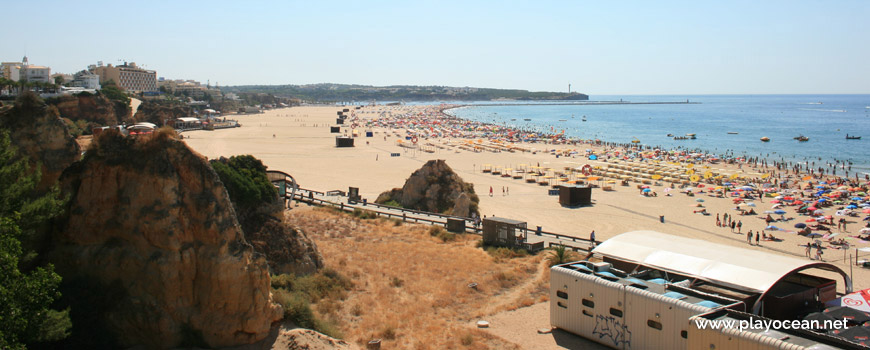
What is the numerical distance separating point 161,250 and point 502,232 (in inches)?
561

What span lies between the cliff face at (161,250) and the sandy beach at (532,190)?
25.4ft

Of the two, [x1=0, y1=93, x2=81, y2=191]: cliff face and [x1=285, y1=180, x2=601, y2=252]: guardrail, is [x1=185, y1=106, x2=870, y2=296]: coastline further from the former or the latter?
[x1=0, y1=93, x2=81, y2=191]: cliff face

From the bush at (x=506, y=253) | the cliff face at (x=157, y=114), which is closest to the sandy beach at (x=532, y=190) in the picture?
the bush at (x=506, y=253)

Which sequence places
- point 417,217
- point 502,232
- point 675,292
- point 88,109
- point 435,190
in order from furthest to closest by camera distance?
point 88,109 → point 435,190 → point 417,217 → point 502,232 → point 675,292

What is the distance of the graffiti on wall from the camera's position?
43.4 ft

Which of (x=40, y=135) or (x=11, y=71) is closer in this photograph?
A: (x=40, y=135)

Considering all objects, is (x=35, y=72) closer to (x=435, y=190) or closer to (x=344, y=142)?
(x=344, y=142)

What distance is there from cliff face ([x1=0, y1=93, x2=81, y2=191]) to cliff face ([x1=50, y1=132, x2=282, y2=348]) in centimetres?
77

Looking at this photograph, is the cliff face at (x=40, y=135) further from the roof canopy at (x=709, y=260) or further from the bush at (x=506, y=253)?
the bush at (x=506, y=253)

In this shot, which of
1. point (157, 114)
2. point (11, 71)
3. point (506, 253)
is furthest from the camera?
point (11, 71)

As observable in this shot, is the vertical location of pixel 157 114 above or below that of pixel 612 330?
above

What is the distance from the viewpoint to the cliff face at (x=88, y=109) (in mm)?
62875

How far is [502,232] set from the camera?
2345cm
